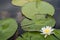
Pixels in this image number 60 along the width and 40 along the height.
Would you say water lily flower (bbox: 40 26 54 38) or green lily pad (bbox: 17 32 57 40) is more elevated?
water lily flower (bbox: 40 26 54 38)

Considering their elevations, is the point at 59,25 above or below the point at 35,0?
below

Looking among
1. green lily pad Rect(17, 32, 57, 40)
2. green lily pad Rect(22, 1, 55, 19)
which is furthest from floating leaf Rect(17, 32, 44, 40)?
green lily pad Rect(22, 1, 55, 19)

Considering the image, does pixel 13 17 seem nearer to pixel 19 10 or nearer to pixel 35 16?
pixel 19 10

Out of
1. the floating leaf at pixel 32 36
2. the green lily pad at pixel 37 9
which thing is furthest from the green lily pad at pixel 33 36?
the green lily pad at pixel 37 9

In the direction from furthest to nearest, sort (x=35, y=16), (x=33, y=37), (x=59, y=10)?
(x=59, y=10)
(x=35, y=16)
(x=33, y=37)

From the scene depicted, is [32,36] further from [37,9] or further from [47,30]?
[37,9]

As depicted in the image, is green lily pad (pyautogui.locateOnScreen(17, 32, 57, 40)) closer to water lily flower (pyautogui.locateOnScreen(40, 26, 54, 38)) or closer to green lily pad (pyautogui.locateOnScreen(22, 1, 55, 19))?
water lily flower (pyautogui.locateOnScreen(40, 26, 54, 38))

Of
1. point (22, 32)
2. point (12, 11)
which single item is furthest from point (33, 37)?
point (12, 11)
